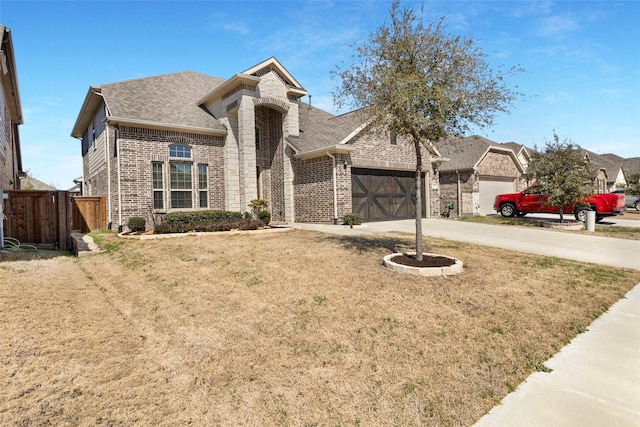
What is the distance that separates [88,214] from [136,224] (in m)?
4.28

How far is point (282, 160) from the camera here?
17.5 m

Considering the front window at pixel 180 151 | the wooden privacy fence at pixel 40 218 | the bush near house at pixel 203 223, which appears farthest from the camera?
the front window at pixel 180 151

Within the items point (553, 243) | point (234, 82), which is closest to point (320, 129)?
point (234, 82)

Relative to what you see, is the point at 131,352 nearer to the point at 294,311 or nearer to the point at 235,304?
the point at 235,304

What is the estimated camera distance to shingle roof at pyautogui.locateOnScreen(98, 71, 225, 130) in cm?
1452

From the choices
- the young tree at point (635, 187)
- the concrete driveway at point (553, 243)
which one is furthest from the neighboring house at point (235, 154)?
the young tree at point (635, 187)

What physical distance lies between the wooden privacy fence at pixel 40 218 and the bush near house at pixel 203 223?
2828 mm

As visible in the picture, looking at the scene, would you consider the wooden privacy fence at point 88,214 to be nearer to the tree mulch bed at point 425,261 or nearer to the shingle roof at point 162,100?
the shingle roof at point 162,100

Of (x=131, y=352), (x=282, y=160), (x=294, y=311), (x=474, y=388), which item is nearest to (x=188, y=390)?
(x=131, y=352)

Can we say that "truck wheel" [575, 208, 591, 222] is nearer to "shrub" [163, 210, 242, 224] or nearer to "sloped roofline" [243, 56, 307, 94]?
"sloped roofline" [243, 56, 307, 94]

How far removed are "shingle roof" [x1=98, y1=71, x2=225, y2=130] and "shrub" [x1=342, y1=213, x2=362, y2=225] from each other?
7.39 metres

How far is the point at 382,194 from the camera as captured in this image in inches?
688

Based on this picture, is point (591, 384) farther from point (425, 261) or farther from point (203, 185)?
point (203, 185)

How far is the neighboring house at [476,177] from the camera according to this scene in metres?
22.9
